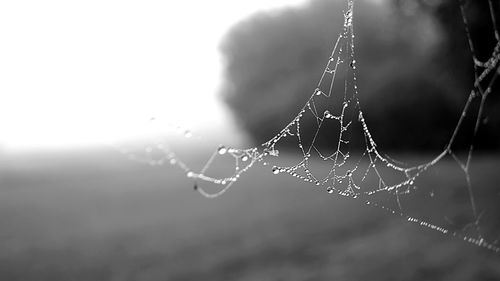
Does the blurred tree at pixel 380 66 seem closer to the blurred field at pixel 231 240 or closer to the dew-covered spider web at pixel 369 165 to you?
the dew-covered spider web at pixel 369 165

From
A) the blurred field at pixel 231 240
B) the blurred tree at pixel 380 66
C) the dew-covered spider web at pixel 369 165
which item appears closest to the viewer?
the dew-covered spider web at pixel 369 165

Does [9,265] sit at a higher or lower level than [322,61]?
lower

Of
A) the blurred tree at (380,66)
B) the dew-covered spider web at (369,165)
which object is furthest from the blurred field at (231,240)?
the blurred tree at (380,66)

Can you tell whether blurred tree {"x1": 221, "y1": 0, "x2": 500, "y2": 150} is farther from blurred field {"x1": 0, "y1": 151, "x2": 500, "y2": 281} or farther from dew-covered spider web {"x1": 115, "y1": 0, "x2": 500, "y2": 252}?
blurred field {"x1": 0, "y1": 151, "x2": 500, "y2": 281}

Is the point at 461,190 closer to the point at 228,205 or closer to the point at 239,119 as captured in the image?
the point at 228,205

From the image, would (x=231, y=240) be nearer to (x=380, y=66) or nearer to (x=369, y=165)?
(x=369, y=165)

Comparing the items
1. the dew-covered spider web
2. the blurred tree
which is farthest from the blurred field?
the blurred tree

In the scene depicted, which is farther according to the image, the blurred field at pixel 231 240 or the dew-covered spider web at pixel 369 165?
the blurred field at pixel 231 240

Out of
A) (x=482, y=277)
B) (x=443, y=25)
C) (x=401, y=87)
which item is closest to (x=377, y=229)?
(x=482, y=277)
